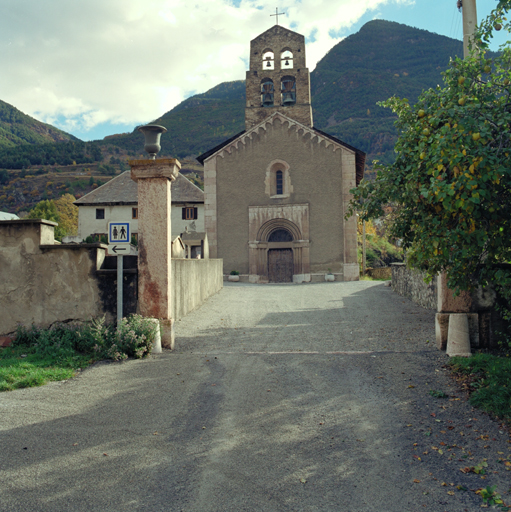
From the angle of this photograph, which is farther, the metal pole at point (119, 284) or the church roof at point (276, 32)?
the church roof at point (276, 32)

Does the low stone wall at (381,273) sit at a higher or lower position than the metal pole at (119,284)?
lower

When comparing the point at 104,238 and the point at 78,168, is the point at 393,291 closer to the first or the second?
the point at 104,238

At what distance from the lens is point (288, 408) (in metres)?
4.70

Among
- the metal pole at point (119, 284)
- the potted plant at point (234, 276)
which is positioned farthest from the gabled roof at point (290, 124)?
the metal pole at point (119, 284)

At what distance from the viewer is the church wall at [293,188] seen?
2670cm

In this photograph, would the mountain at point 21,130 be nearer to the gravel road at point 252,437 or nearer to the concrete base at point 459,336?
the gravel road at point 252,437

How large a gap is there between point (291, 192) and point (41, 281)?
21.2 m

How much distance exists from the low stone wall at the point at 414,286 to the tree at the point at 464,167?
4.24m

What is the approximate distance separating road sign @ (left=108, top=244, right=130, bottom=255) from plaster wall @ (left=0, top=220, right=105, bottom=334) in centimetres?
54

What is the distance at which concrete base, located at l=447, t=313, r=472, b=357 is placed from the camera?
6598mm

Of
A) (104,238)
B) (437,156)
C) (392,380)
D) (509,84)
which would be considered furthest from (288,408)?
(104,238)

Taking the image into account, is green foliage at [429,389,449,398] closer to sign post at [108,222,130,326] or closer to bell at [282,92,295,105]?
sign post at [108,222,130,326]

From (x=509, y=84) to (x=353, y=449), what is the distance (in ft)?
14.1

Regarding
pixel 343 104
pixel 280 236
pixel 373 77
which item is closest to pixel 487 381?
pixel 280 236
